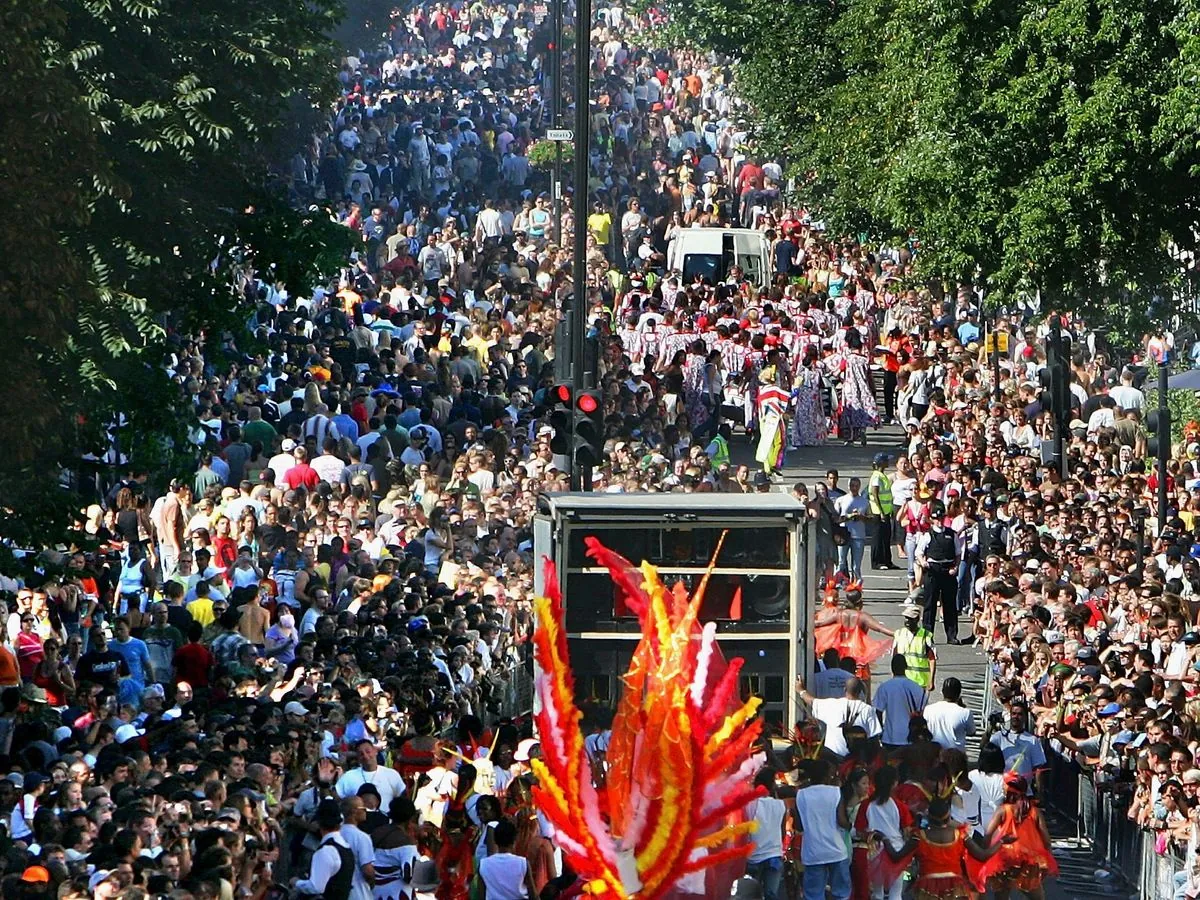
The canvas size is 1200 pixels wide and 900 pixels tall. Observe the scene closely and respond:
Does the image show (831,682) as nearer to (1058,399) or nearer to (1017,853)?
(1017,853)

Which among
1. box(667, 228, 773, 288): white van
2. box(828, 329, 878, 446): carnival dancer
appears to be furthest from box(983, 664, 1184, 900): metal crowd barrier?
box(667, 228, 773, 288): white van

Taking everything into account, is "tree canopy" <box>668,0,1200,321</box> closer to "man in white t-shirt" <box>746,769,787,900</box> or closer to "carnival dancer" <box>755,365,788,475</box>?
"carnival dancer" <box>755,365,788,475</box>

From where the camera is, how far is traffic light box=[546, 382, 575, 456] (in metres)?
28.1

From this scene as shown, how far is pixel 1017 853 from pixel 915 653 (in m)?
6.12

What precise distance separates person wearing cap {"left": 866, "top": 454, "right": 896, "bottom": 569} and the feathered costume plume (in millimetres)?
12869

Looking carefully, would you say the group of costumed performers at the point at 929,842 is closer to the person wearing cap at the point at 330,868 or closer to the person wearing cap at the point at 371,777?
the person wearing cap at the point at 371,777

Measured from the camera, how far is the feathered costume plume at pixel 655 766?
16859mm

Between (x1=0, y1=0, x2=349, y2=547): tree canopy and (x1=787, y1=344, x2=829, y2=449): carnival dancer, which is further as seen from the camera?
(x1=787, y1=344, x2=829, y2=449): carnival dancer

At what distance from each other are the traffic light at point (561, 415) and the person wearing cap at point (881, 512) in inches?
145

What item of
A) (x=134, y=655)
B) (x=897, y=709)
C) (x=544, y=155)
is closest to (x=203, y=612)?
(x=134, y=655)

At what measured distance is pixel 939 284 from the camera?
41938 mm

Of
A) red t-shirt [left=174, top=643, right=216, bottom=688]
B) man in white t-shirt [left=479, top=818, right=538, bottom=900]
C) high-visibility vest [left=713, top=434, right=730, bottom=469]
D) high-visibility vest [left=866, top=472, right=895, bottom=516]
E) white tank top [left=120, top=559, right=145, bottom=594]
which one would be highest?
high-visibility vest [left=713, top=434, right=730, bottom=469]

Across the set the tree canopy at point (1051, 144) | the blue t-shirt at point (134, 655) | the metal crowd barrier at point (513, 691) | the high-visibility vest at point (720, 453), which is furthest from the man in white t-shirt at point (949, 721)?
the high-visibility vest at point (720, 453)

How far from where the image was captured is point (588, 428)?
27719 mm
